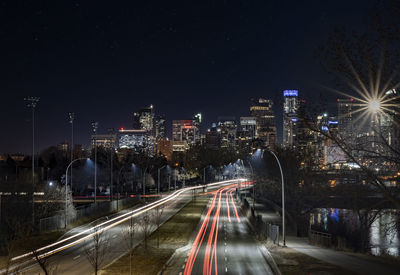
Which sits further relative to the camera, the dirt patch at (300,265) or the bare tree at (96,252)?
the dirt patch at (300,265)

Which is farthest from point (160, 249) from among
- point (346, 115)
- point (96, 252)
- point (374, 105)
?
point (374, 105)

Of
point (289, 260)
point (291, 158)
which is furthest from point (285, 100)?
point (291, 158)

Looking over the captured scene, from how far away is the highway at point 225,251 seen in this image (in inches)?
1040

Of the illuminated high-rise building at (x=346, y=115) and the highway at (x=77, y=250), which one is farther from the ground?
the illuminated high-rise building at (x=346, y=115)

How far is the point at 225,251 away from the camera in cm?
3375

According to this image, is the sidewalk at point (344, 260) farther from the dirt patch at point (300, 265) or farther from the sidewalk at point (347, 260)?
the dirt patch at point (300, 265)

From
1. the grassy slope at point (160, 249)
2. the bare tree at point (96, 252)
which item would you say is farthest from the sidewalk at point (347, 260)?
→ the bare tree at point (96, 252)

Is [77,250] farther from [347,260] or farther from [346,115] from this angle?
[346,115]

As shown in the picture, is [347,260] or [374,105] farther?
[347,260]

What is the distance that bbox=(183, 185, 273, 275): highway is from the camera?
26406mm

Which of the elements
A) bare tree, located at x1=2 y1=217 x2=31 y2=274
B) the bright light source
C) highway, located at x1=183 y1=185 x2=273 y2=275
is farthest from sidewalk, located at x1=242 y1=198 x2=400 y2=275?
bare tree, located at x1=2 y1=217 x2=31 y2=274

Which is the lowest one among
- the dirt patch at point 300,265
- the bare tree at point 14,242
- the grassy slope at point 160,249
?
the grassy slope at point 160,249

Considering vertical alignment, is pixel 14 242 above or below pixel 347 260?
above

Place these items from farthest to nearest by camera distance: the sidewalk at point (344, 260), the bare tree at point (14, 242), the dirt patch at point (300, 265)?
the sidewalk at point (344, 260) → the dirt patch at point (300, 265) → the bare tree at point (14, 242)
